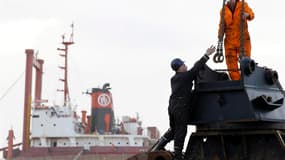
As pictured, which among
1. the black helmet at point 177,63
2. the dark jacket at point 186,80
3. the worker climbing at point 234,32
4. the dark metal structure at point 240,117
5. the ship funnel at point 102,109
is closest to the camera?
the dark metal structure at point 240,117

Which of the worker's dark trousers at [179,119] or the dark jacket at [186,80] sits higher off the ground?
the dark jacket at [186,80]

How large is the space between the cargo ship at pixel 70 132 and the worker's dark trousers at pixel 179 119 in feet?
213

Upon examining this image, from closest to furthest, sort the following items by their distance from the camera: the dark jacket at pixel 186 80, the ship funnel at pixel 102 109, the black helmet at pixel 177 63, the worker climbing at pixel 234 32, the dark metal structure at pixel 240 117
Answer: the dark metal structure at pixel 240 117 < the dark jacket at pixel 186 80 < the black helmet at pixel 177 63 < the worker climbing at pixel 234 32 < the ship funnel at pixel 102 109

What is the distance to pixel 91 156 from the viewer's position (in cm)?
7744

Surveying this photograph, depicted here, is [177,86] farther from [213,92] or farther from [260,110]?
[260,110]

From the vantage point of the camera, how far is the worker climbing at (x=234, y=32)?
1216 centimetres

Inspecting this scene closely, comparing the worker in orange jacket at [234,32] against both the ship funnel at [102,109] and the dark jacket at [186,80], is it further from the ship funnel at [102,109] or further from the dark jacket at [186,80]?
the ship funnel at [102,109]

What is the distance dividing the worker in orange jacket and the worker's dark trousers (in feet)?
3.22

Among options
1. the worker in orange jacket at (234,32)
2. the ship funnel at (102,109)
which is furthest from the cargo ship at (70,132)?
the worker in orange jacket at (234,32)

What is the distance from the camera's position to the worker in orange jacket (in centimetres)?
1224

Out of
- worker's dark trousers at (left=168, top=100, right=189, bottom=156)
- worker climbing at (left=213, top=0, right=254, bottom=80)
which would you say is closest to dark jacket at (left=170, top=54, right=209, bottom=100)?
worker's dark trousers at (left=168, top=100, right=189, bottom=156)

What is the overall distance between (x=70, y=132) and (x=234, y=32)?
229 ft

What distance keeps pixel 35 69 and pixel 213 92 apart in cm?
7504

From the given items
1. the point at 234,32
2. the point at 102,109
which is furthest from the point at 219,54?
the point at 102,109
